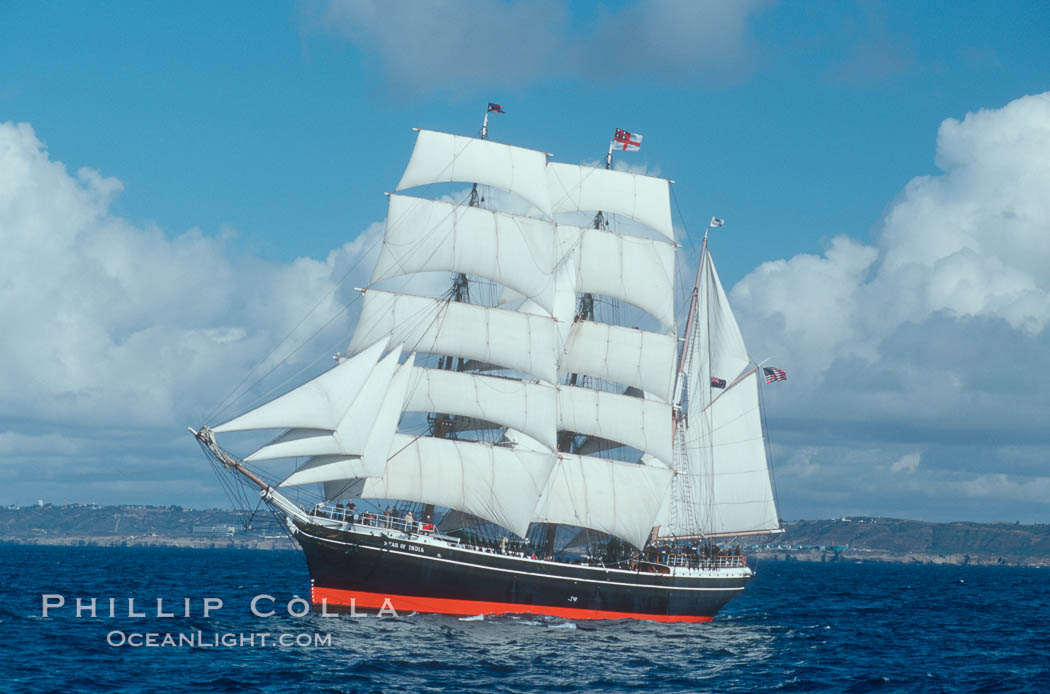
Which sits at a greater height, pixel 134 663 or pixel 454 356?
pixel 454 356

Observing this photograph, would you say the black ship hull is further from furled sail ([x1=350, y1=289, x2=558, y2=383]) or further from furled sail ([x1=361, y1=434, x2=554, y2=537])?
furled sail ([x1=350, y1=289, x2=558, y2=383])

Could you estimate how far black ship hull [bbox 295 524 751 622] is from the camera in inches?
2343

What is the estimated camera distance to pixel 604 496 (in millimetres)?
71062

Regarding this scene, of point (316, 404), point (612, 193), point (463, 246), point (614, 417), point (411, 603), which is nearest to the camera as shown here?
point (316, 404)

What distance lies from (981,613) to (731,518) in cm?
2836

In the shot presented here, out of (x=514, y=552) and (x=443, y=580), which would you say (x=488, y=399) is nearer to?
(x=514, y=552)

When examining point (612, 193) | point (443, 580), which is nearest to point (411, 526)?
point (443, 580)

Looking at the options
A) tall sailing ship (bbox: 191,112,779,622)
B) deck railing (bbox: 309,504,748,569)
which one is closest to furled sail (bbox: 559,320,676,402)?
tall sailing ship (bbox: 191,112,779,622)

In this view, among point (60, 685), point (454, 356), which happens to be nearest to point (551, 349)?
point (454, 356)

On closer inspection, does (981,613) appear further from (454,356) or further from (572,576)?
(454,356)

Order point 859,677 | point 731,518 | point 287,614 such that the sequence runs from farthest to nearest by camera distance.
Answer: point 731,518 < point 287,614 < point 859,677

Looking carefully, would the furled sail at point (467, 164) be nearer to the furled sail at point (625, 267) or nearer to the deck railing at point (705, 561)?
the furled sail at point (625, 267)

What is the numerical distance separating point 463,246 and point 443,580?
1948 cm

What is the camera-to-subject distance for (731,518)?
79.8m
